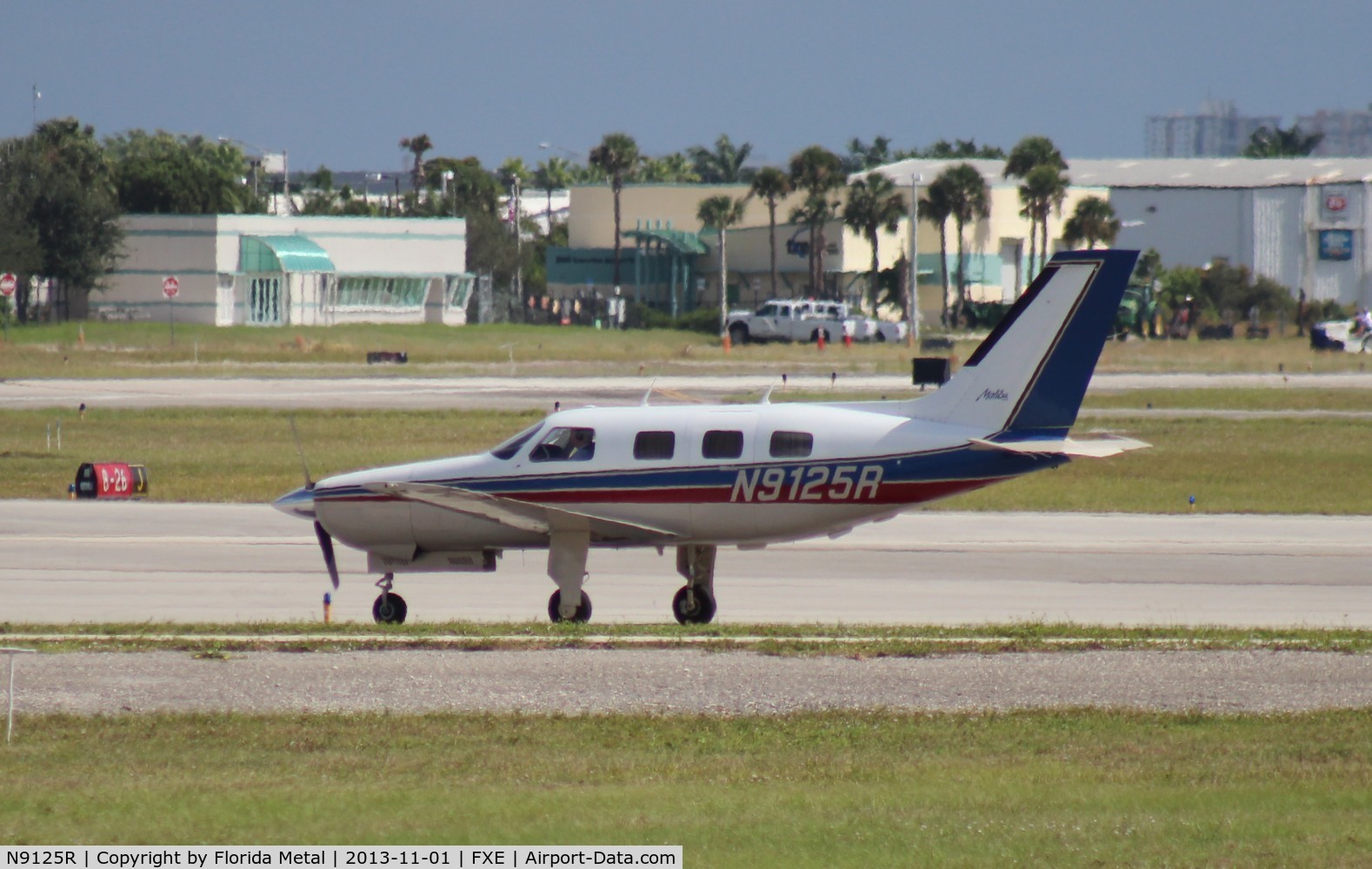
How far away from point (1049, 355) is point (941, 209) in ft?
284

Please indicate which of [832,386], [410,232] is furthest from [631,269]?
[832,386]

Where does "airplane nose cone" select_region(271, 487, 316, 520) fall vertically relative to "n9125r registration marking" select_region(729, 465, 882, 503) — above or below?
below

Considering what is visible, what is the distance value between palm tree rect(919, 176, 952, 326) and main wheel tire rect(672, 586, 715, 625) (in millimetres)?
83420

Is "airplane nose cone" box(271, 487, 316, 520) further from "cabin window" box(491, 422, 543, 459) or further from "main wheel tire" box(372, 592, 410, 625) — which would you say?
"cabin window" box(491, 422, 543, 459)

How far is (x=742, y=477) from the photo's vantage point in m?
16.7

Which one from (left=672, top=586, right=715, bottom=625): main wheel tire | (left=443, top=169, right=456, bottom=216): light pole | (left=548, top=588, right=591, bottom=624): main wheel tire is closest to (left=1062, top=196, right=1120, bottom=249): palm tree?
(left=443, top=169, right=456, bottom=216): light pole

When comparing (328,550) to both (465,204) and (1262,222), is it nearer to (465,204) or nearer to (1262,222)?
(1262,222)

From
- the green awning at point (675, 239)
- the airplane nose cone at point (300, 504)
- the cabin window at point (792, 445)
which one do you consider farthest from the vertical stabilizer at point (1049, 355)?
the green awning at point (675, 239)

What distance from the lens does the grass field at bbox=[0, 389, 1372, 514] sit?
1150 inches

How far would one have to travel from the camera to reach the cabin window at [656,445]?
667 inches

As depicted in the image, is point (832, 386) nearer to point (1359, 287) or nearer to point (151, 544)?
point (151, 544)

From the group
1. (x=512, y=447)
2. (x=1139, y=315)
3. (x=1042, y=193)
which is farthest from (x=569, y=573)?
(x=1042, y=193)

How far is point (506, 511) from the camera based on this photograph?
55.9 feet

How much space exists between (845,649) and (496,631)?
3.26 metres
